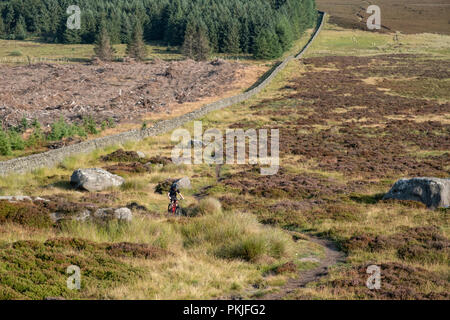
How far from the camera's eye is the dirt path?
36.0ft

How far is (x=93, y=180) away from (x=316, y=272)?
13.3 m

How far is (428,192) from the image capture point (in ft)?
65.8

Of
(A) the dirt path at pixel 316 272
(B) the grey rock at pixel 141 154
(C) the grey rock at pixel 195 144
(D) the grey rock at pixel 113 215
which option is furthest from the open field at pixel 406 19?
(D) the grey rock at pixel 113 215

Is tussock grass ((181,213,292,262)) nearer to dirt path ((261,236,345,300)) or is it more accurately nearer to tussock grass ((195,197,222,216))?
dirt path ((261,236,345,300))

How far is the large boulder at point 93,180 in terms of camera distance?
71.8 ft

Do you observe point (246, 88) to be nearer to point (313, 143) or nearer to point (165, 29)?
point (313, 143)

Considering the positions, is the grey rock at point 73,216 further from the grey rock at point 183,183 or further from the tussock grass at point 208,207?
the grey rock at point 183,183

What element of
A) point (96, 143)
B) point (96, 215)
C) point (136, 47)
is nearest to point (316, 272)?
point (96, 215)

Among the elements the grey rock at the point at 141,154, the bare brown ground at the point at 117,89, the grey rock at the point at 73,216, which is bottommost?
the grey rock at the point at 141,154

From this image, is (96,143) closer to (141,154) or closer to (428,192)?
(141,154)

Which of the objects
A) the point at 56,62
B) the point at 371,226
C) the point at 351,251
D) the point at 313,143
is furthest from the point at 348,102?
the point at 56,62

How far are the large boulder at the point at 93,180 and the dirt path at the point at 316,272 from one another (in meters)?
11.2

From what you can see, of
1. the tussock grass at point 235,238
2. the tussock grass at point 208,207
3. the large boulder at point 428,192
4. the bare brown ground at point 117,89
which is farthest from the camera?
the bare brown ground at point 117,89

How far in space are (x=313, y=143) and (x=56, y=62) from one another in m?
65.4
